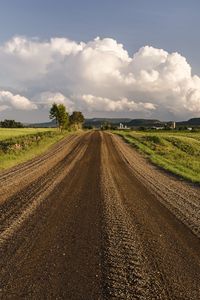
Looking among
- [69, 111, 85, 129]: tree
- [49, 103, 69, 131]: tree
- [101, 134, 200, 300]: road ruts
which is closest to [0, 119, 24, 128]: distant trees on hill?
[69, 111, 85, 129]: tree

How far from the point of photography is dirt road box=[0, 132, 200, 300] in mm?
5949

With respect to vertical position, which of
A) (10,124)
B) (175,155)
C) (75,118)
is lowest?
(10,124)

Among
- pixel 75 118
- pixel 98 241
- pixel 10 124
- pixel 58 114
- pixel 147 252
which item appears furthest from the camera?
pixel 10 124

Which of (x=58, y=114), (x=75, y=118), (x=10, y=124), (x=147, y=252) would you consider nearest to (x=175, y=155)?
(x=147, y=252)

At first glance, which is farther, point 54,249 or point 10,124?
point 10,124

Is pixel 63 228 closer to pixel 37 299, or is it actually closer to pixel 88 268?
pixel 88 268

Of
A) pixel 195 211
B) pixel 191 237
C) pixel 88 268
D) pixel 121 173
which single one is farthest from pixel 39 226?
pixel 121 173

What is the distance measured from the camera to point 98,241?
8.32m

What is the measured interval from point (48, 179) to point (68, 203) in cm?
523

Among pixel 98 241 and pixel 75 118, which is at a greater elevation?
pixel 75 118

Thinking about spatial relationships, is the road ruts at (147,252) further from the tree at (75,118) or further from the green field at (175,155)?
the tree at (75,118)

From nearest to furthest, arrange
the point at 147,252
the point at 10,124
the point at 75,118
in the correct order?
1. the point at 147,252
2. the point at 75,118
3. the point at 10,124

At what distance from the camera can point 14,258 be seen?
281 inches

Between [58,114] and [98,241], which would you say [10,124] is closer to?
[58,114]
